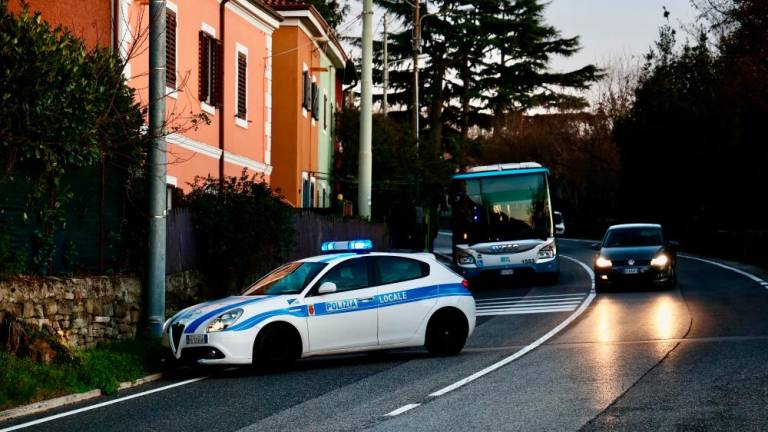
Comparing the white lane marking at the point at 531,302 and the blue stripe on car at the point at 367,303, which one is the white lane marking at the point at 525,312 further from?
the blue stripe on car at the point at 367,303

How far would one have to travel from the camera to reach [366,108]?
29.4 m

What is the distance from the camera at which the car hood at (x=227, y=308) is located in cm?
1529

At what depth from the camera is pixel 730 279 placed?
109 feet

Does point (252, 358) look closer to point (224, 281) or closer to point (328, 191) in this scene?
point (224, 281)

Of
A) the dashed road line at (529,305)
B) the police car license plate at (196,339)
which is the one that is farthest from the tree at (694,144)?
the police car license plate at (196,339)

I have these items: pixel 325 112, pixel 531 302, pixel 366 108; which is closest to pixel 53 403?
pixel 531 302

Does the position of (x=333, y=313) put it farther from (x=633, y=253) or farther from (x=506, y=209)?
(x=506, y=209)

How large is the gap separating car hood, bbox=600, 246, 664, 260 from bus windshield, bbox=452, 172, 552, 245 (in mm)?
2504

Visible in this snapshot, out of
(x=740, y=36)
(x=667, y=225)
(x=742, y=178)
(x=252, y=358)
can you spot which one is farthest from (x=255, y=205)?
(x=667, y=225)

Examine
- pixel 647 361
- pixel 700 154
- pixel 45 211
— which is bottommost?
pixel 647 361

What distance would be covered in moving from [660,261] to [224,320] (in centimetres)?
1647

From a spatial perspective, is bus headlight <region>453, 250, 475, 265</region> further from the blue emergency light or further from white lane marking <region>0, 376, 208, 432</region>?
white lane marking <region>0, 376, 208, 432</region>

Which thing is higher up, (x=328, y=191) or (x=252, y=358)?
(x=328, y=191)

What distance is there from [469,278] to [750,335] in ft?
47.7
